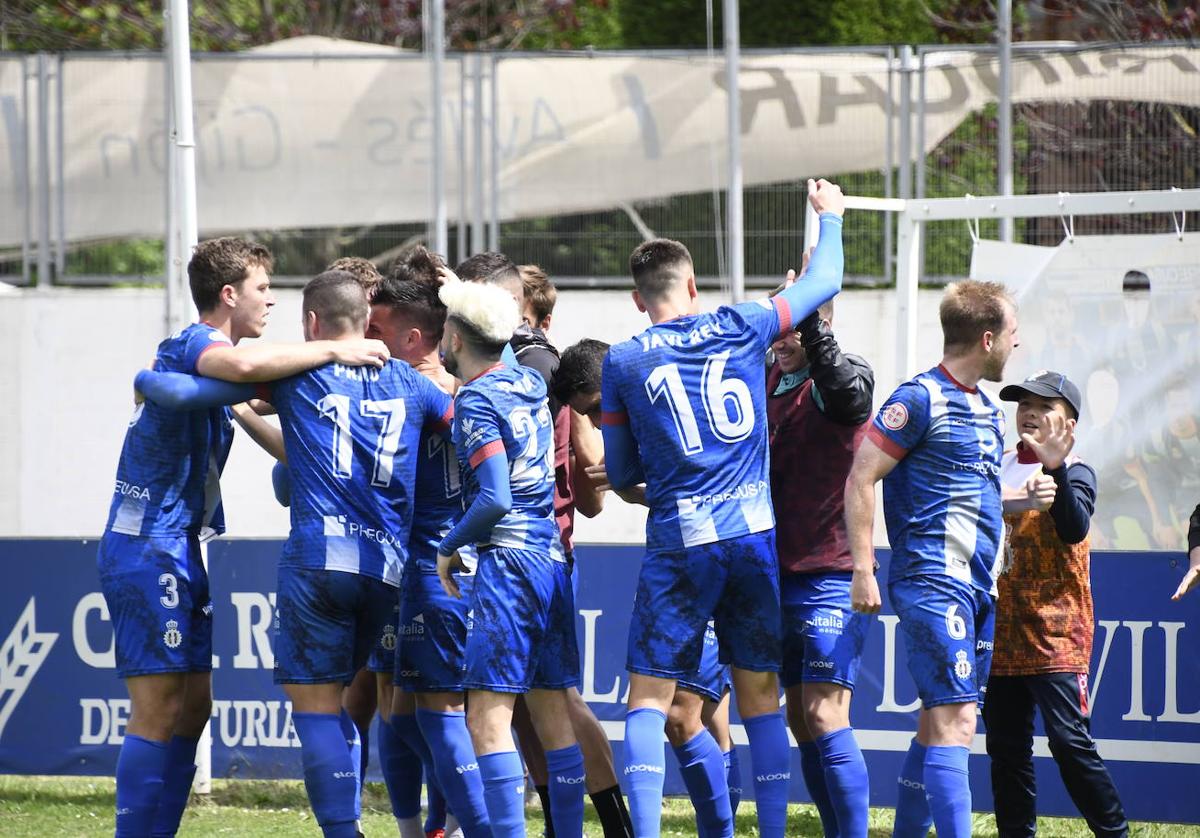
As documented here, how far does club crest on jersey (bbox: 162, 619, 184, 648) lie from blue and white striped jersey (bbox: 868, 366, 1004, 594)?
242 centimetres

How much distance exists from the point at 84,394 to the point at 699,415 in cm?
786

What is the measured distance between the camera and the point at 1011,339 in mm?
4922

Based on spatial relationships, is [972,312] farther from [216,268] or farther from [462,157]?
[462,157]

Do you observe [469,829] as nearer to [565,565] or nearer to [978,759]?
[565,565]

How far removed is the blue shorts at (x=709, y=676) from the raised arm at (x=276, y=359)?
1539 mm

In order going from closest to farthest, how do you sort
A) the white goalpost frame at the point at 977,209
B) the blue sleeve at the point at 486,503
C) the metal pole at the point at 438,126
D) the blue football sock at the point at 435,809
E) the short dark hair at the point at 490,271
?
the blue sleeve at the point at 486,503 < the short dark hair at the point at 490,271 < the blue football sock at the point at 435,809 < the white goalpost frame at the point at 977,209 < the metal pole at the point at 438,126

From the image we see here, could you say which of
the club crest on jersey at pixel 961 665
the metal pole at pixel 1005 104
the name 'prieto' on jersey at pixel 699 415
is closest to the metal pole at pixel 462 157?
the metal pole at pixel 1005 104

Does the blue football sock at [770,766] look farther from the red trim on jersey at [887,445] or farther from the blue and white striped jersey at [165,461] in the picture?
the blue and white striped jersey at [165,461]


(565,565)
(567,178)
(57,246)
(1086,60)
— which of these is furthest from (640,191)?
(565,565)

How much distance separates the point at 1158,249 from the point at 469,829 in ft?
14.1

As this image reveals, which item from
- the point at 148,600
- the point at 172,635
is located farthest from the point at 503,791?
the point at 148,600

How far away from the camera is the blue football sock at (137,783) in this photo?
4.85 meters

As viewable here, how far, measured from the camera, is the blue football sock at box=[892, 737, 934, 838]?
492 cm

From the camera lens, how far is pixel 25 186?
11.2m
